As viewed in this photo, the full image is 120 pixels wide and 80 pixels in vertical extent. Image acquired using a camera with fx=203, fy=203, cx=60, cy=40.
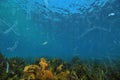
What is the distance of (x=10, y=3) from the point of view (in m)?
27.3

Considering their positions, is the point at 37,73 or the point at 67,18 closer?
the point at 37,73

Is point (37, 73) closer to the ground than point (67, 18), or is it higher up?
closer to the ground

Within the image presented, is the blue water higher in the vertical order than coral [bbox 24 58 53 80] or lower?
higher

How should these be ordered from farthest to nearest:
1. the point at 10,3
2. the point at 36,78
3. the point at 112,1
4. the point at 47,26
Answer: the point at 47,26, the point at 10,3, the point at 112,1, the point at 36,78

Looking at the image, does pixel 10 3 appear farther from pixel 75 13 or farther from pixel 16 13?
pixel 75 13

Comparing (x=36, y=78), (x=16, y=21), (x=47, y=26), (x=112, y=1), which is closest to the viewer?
(x=36, y=78)

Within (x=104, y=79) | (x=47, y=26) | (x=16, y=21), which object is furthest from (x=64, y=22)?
(x=104, y=79)

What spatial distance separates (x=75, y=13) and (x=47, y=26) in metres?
9.87

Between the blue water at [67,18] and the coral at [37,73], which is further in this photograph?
the blue water at [67,18]

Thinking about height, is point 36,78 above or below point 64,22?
below

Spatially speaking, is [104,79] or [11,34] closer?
[104,79]

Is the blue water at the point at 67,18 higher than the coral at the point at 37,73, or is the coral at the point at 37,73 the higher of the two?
the blue water at the point at 67,18

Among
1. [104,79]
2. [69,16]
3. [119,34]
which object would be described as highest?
[69,16]

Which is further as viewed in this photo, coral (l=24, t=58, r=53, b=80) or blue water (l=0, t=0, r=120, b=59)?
blue water (l=0, t=0, r=120, b=59)
